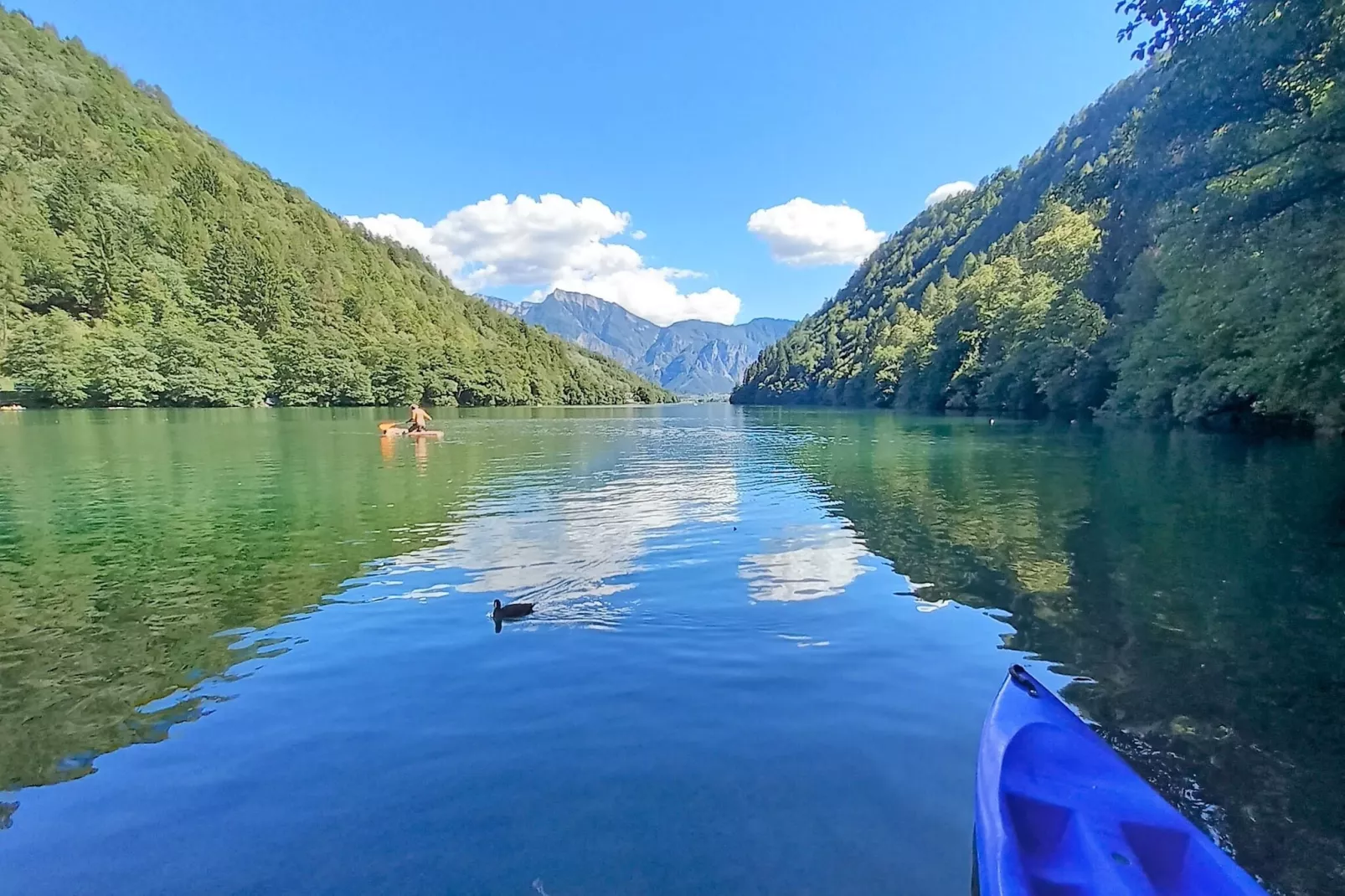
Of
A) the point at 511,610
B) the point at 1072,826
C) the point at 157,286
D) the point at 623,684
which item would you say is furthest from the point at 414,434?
the point at 157,286

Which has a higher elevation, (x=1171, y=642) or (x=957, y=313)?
(x=957, y=313)

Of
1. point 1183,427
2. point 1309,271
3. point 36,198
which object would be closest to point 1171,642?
point 1309,271

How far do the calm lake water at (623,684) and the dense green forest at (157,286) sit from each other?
106797 mm

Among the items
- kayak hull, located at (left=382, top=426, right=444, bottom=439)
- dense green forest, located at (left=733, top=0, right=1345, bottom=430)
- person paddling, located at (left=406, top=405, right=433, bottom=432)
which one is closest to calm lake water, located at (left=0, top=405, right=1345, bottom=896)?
dense green forest, located at (left=733, top=0, right=1345, bottom=430)

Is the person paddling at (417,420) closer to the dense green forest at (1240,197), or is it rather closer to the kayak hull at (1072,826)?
the dense green forest at (1240,197)

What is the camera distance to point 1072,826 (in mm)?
4844

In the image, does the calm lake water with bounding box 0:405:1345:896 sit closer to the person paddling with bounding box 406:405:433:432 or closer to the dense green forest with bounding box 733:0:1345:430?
the dense green forest with bounding box 733:0:1345:430

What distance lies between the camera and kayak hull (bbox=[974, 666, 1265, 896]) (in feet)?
13.7

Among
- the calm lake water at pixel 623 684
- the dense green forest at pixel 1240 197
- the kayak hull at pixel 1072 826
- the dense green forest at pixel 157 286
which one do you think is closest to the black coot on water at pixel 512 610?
the calm lake water at pixel 623 684

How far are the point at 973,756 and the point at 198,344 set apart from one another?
138 metres

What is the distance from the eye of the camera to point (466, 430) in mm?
64875

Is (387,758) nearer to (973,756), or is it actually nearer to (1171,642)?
(973,756)

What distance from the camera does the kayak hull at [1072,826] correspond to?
4.17 meters

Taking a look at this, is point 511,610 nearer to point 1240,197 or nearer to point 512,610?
point 512,610
